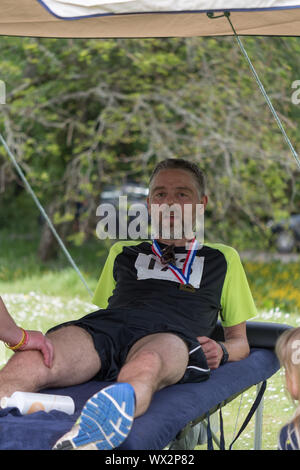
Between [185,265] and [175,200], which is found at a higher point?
[175,200]

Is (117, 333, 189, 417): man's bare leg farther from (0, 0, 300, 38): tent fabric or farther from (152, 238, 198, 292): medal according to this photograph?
(0, 0, 300, 38): tent fabric

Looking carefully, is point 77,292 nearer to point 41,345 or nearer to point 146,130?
point 146,130

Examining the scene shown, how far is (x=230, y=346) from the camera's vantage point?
2.83 metres

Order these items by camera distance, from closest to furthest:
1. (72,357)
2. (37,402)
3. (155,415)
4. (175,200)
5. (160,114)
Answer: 1. (155,415)
2. (37,402)
3. (72,357)
4. (175,200)
5. (160,114)

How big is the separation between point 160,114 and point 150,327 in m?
5.56

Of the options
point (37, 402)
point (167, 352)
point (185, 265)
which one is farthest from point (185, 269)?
point (37, 402)

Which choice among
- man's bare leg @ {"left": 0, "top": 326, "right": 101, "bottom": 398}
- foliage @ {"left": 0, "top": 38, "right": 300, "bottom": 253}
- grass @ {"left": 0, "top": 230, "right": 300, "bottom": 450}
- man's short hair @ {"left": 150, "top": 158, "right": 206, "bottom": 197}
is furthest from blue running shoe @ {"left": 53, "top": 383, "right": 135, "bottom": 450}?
foliage @ {"left": 0, "top": 38, "right": 300, "bottom": 253}

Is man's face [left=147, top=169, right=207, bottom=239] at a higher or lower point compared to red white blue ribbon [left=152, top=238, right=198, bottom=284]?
higher

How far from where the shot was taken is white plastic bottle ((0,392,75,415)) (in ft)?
6.85

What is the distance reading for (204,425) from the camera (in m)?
2.60

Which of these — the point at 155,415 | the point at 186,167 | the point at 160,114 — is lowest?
the point at 155,415

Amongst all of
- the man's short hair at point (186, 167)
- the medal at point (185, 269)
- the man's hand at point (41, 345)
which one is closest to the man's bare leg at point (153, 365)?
the man's hand at point (41, 345)

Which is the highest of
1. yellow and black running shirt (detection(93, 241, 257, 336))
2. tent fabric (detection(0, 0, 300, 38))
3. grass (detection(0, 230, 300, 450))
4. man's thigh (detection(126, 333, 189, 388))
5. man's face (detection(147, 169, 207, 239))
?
tent fabric (detection(0, 0, 300, 38))

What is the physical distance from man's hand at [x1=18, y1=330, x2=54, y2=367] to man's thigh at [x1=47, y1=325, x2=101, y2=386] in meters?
0.04
